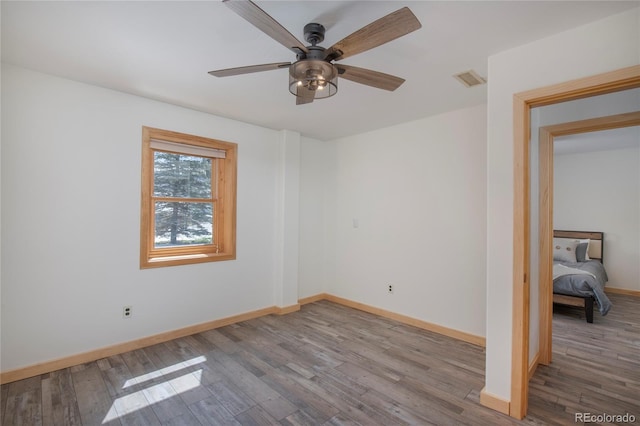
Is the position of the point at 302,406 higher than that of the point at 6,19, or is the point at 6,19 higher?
the point at 6,19

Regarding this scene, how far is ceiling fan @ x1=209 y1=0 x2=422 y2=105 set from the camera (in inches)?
52.2

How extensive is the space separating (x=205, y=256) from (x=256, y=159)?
1431mm

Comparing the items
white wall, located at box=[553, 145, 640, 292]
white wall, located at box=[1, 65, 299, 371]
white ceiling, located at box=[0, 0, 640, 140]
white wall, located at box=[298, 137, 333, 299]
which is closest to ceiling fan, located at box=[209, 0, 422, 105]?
white ceiling, located at box=[0, 0, 640, 140]

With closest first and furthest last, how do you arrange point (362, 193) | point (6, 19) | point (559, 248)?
point (6, 19)
point (362, 193)
point (559, 248)

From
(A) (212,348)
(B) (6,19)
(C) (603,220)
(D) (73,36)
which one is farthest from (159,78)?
(C) (603,220)

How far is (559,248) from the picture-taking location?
5.60 metres

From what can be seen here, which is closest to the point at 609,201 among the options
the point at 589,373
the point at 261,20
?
the point at 589,373

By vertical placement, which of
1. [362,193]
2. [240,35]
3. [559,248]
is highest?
[240,35]

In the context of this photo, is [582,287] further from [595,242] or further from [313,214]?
[313,214]

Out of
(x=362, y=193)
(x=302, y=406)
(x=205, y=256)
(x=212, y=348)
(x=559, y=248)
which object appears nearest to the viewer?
(x=302, y=406)

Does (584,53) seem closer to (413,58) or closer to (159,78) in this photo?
(413,58)

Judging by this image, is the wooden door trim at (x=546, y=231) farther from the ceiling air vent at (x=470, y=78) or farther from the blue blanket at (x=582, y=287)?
the blue blanket at (x=582, y=287)

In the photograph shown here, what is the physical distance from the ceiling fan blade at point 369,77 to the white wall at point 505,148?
82 cm

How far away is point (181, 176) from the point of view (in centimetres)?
352
